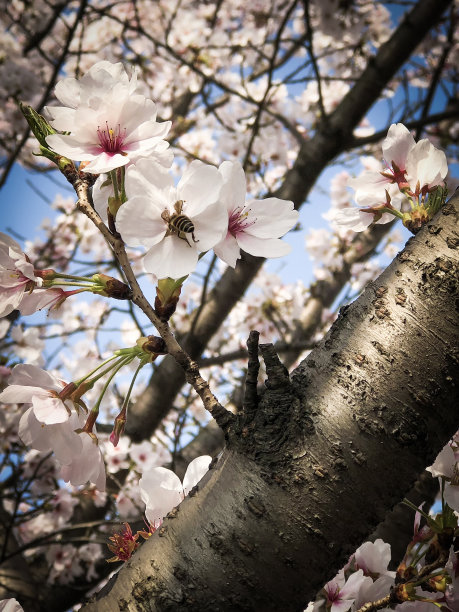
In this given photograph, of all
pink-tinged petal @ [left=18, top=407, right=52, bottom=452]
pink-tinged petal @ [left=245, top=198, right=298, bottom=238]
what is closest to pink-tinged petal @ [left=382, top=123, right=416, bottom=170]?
pink-tinged petal @ [left=245, top=198, right=298, bottom=238]

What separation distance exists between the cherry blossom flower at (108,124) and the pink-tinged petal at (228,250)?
138 mm

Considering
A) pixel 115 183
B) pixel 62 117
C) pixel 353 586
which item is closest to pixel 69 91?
pixel 62 117

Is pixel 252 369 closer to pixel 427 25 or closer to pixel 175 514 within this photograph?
pixel 175 514

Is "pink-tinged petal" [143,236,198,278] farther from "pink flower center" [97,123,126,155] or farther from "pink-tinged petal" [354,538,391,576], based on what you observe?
"pink-tinged petal" [354,538,391,576]

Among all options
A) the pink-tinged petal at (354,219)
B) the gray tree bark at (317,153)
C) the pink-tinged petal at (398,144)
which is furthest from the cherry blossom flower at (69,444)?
the gray tree bark at (317,153)

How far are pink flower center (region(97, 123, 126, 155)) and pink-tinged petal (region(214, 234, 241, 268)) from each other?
0.63 feet

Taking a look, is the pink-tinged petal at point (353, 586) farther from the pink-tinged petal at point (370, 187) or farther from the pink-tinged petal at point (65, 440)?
the pink-tinged petal at point (370, 187)

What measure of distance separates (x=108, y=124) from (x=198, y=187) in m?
0.17

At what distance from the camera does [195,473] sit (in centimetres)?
73

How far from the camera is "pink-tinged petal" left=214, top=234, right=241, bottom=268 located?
2.03 ft

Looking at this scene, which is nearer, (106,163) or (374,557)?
(106,163)

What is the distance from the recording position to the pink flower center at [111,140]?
0.61 m

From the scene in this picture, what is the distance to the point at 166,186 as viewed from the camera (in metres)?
0.59

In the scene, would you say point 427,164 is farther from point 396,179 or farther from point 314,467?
point 314,467
